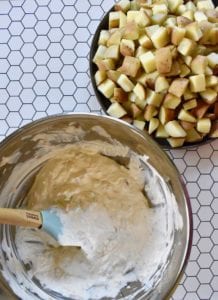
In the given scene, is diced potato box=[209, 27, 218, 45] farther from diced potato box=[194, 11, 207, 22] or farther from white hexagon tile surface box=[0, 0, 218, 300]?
white hexagon tile surface box=[0, 0, 218, 300]

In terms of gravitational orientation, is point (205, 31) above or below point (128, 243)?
above

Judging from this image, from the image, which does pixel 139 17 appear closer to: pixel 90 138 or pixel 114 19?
pixel 114 19

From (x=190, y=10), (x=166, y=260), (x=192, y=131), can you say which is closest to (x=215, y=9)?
(x=190, y=10)

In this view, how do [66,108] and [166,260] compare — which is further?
[66,108]

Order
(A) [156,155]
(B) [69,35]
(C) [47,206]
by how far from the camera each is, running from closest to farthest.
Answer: (A) [156,155]
(C) [47,206]
(B) [69,35]

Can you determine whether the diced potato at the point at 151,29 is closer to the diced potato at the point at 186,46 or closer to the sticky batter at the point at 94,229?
the diced potato at the point at 186,46

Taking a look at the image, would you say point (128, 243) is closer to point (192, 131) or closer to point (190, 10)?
point (192, 131)

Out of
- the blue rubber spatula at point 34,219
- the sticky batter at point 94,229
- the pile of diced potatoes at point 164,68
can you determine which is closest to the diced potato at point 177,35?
the pile of diced potatoes at point 164,68
